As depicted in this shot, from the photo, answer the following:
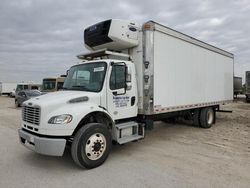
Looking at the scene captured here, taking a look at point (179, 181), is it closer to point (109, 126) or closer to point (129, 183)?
point (129, 183)

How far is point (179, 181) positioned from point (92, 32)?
15.1 ft

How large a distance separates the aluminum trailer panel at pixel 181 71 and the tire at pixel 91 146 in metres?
1.70

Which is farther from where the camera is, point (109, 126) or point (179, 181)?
point (109, 126)

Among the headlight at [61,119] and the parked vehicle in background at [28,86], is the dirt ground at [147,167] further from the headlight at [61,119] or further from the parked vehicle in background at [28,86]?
the parked vehicle in background at [28,86]

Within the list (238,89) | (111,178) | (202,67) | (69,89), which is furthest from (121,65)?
(238,89)

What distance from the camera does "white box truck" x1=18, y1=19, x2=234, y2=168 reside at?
14.6ft

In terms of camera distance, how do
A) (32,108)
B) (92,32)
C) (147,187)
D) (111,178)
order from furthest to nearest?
(92,32) < (32,108) < (111,178) < (147,187)

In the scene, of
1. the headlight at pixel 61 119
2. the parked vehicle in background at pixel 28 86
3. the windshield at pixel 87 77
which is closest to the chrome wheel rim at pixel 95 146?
the headlight at pixel 61 119

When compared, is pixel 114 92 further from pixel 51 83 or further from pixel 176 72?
pixel 51 83

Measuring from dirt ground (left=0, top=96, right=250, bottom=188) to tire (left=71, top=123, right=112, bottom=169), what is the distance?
0.19 metres

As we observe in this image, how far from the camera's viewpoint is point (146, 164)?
490 centimetres

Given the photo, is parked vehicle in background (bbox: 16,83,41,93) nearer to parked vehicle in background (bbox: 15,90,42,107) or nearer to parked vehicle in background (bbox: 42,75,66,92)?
parked vehicle in background (bbox: 42,75,66,92)

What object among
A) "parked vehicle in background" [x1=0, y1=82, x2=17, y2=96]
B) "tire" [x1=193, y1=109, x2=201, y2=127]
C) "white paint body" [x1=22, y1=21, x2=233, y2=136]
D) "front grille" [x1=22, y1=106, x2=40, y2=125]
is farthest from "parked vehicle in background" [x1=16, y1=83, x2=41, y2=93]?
"front grille" [x1=22, y1=106, x2=40, y2=125]

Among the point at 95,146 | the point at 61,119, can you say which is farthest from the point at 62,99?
the point at 95,146
